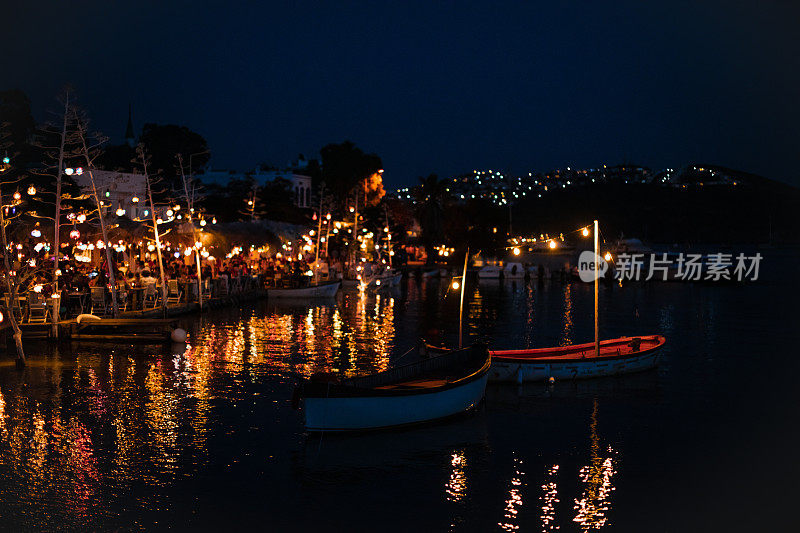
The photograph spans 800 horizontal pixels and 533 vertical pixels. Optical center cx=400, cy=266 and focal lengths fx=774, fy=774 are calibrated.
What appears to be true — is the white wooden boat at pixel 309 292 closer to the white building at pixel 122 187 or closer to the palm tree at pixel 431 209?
the white building at pixel 122 187

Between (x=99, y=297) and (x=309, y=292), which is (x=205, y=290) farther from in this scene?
(x=99, y=297)

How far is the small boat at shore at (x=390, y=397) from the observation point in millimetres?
16484

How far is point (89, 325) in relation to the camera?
1136 inches

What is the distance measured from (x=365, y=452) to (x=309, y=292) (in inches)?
1386

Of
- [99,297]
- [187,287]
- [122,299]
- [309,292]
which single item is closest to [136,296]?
[122,299]

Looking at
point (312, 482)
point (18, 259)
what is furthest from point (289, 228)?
point (312, 482)

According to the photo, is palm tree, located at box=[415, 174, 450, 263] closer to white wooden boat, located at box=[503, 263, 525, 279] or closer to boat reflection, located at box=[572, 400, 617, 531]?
white wooden boat, located at box=[503, 263, 525, 279]

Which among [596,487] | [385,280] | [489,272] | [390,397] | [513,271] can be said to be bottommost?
[596,487]

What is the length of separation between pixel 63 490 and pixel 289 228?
167 ft

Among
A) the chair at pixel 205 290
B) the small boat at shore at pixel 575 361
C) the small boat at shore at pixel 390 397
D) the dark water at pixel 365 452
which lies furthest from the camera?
the chair at pixel 205 290

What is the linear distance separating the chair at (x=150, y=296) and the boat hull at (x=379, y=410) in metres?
19.6

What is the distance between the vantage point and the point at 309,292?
51.1 metres

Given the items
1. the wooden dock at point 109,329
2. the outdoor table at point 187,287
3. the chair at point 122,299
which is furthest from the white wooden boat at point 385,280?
the wooden dock at point 109,329

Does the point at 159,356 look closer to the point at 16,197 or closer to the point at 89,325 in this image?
the point at 89,325
